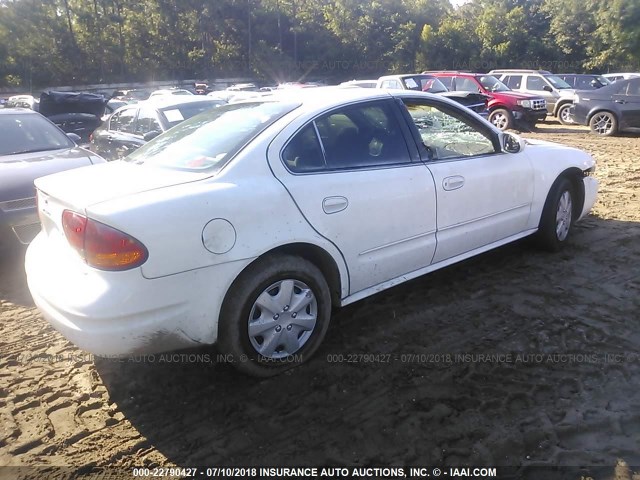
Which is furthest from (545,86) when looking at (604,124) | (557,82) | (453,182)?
(453,182)

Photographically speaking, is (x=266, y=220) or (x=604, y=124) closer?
(x=266, y=220)

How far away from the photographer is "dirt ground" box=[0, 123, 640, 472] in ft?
8.18

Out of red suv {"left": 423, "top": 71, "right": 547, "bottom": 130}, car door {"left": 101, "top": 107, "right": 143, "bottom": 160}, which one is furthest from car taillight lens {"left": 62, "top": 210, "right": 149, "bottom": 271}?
red suv {"left": 423, "top": 71, "right": 547, "bottom": 130}

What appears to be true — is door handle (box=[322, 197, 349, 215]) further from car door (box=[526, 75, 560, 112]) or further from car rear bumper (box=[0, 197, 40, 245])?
car door (box=[526, 75, 560, 112])

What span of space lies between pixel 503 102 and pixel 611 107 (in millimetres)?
2773

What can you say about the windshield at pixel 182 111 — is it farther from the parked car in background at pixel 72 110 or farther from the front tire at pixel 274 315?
the parked car in background at pixel 72 110

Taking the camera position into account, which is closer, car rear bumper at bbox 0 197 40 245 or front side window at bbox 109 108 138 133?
car rear bumper at bbox 0 197 40 245

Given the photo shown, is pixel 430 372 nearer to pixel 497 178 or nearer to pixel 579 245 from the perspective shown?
pixel 497 178

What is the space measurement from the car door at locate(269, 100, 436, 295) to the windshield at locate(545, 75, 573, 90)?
15.3 metres

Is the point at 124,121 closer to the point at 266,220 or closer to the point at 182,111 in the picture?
the point at 182,111

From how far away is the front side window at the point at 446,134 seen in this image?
12.4 ft

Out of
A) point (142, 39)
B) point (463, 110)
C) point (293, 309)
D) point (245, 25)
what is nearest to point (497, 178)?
point (463, 110)

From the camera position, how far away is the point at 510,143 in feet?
14.0

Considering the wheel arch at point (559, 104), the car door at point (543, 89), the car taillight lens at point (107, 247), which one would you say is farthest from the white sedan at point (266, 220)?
the car door at point (543, 89)
